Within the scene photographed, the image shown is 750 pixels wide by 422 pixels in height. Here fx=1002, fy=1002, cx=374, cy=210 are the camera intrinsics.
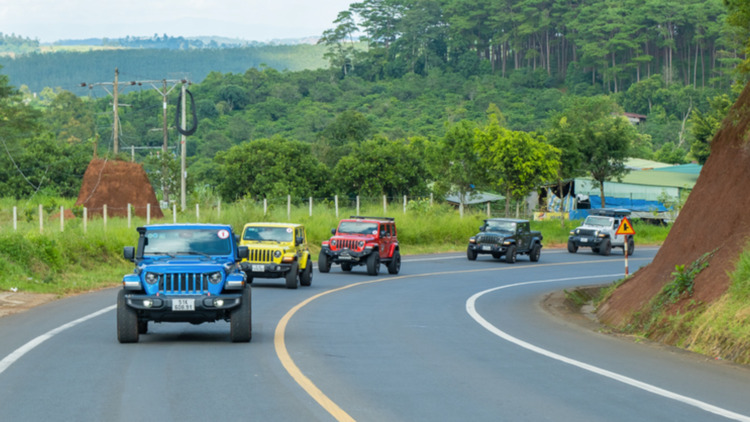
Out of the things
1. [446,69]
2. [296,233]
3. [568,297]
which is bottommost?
[568,297]

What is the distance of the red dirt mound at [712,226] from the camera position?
62.4ft

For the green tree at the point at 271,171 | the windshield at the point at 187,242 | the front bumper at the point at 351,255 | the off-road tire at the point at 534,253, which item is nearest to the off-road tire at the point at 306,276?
the front bumper at the point at 351,255

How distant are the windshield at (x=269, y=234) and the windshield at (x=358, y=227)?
633 centimetres

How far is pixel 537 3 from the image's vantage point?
606 ft

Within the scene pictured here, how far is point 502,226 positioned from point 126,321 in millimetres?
33885

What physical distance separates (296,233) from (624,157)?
50.8 metres

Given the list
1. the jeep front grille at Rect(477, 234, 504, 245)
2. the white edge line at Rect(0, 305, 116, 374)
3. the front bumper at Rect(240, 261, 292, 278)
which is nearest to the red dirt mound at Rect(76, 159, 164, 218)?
the jeep front grille at Rect(477, 234, 504, 245)

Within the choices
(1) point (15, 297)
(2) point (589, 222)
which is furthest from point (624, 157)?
(1) point (15, 297)

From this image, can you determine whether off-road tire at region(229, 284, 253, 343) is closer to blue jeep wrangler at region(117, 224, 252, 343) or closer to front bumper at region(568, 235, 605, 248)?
blue jeep wrangler at region(117, 224, 252, 343)

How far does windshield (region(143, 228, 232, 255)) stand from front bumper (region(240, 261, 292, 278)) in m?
11.8

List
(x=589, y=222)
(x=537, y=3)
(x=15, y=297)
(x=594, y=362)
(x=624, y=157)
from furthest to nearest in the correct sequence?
1. (x=537, y=3)
2. (x=624, y=157)
3. (x=589, y=222)
4. (x=15, y=297)
5. (x=594, y=362)

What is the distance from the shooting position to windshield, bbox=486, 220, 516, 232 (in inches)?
1848

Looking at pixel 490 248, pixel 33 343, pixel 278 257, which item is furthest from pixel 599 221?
pixel 33 343

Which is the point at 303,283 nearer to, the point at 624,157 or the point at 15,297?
the point at 15,297
